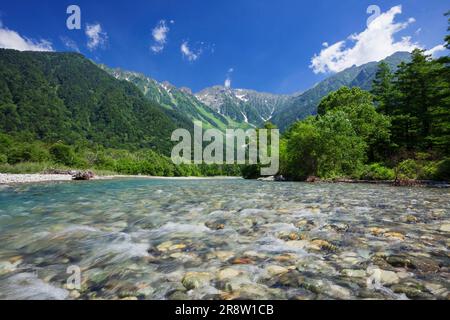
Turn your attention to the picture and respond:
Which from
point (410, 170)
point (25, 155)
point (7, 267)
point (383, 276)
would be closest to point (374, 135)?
point (410, 170)

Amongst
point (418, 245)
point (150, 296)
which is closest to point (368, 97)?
point (418, 245)

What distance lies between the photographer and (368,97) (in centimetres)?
5225

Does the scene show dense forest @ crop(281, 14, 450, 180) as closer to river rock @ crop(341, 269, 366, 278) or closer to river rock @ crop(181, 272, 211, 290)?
river rock @ crop(341, 269, 366, 278)

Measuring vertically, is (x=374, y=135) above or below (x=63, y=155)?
above

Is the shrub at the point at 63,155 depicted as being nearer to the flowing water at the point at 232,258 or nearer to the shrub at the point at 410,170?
the shrub at the point at 410,170

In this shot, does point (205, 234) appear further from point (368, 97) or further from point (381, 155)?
point (368, 97)

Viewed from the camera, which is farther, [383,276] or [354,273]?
[354,273]

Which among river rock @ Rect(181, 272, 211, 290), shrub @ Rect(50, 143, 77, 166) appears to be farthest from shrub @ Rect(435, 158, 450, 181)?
shrub @ Rect(50, 143, 77, 166)

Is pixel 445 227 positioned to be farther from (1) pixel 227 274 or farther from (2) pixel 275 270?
(1) pixel 227 274

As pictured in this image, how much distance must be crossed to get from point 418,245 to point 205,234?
3.81 metres

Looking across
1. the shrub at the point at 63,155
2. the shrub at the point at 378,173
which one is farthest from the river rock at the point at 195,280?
the shrub at the point at 63,155

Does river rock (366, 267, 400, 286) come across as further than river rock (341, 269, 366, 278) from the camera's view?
No

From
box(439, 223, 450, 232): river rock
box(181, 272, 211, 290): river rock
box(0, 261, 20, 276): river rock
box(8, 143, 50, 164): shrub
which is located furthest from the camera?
box(8, 143, 50, 164): shrub

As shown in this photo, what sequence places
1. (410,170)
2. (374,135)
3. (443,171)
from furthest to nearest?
(374,135), (410,170), (443,171)
